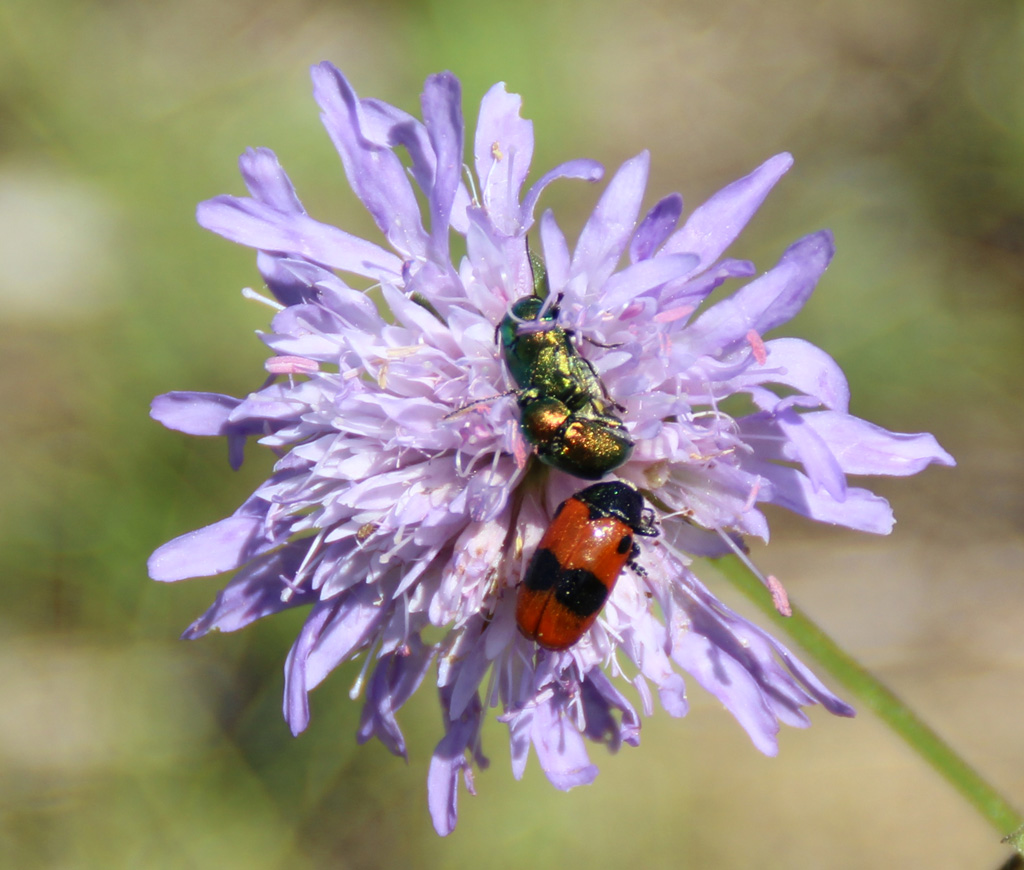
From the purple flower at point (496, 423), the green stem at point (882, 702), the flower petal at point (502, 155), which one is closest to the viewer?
the purple flower at point (496, 423)

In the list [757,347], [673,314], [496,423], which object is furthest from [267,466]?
[757,347]

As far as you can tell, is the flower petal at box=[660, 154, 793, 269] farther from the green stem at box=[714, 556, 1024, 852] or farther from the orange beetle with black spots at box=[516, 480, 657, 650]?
the green stem at box=[714, 556, 1024, 852]

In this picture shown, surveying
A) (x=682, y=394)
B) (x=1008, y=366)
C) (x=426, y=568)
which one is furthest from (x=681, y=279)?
(x=1008, y=366)

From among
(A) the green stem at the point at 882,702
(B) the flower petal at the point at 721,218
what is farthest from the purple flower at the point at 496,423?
(A) the green stem at the point at 882,702

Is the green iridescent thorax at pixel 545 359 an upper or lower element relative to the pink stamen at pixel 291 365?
upper

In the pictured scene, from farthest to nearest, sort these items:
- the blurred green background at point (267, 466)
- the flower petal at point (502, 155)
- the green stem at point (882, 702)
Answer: the blurred green background at point (267, 466), the green stem at point (882, 702), the flower petal at point (502, 155)

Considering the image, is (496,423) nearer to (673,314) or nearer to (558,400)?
(558,400)

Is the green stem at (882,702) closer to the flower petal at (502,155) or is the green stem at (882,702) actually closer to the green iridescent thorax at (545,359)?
the green iridescent thorax at (545,359)
